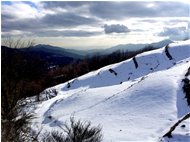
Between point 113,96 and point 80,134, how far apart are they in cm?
2694

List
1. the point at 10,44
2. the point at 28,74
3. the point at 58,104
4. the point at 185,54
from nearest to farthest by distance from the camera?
the point at 10,44
the point at 28,74
the point at 58,104
the point at 185,54

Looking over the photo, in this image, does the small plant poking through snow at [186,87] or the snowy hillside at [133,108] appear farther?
the small plant poking through snow at [186,87]

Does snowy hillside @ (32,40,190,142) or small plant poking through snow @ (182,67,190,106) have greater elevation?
small plant poking through snow @ (182,67,190,106)

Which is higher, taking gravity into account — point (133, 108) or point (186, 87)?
point (186, 87)

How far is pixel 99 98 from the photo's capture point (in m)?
56.4

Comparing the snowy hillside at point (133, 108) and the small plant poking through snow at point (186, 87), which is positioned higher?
the small plant poking through snow at point (186, 87)

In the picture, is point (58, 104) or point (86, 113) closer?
point (86, 113)

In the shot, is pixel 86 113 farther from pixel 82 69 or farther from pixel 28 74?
pixel 82 69

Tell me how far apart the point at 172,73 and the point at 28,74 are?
41.6 metres

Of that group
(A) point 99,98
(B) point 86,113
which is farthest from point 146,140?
(A) point 99,98

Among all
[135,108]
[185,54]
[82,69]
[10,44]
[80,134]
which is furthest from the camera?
[82,69]

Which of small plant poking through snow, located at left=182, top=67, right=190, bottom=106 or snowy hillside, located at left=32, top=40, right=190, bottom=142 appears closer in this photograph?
snowy hillside, located at left=32, top=40, right=190, bottom=142

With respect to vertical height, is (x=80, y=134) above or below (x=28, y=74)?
below

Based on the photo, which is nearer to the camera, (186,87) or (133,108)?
(133,108)
